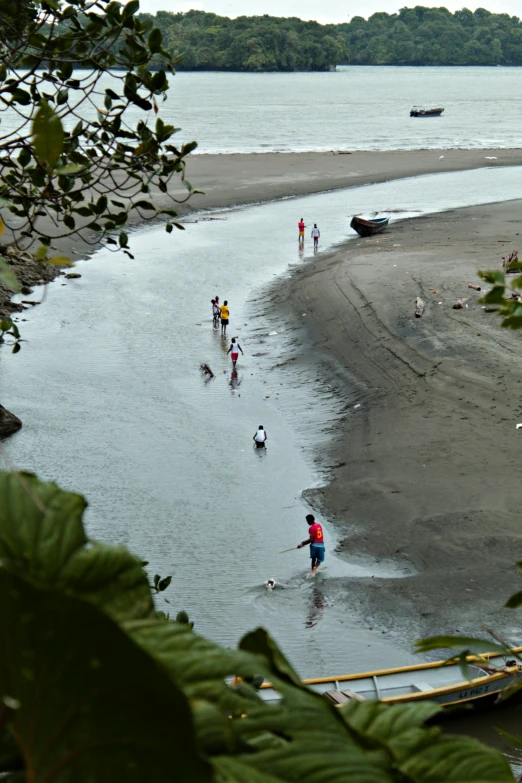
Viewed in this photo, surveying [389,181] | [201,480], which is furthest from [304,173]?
[201,480]

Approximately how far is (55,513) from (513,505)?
1355 cm

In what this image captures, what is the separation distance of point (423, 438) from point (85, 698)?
621 inches

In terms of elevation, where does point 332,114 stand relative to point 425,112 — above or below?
below

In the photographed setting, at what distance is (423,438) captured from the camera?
16.4 metres

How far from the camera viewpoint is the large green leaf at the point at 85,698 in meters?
0.96

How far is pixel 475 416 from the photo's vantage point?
17.0 m

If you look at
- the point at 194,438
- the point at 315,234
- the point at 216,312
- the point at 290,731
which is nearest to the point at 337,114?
the point at 315,234

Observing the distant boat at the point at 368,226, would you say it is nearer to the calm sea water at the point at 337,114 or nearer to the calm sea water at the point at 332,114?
the calm sea water at the point at 332,114

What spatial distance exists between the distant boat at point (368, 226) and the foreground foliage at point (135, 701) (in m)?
33.9

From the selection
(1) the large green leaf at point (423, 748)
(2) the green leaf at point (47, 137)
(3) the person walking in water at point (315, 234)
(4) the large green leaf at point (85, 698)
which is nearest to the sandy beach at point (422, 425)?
(3) the person walking in water at point (315, 234)

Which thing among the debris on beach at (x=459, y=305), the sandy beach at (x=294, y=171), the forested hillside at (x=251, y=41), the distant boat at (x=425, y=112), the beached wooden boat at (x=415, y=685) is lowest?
the beached wooden boat at (x=415, y=685)

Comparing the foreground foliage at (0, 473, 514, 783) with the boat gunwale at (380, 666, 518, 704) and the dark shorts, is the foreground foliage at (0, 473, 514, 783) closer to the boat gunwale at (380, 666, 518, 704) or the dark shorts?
the boat gunwale at (380, 666, 518, 704)

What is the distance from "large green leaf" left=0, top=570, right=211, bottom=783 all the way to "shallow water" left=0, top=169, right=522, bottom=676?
33.7 feet

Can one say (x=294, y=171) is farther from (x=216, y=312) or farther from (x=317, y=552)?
(x=317, y=552)
